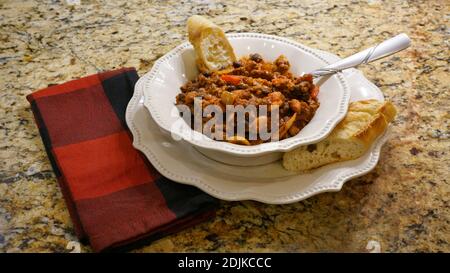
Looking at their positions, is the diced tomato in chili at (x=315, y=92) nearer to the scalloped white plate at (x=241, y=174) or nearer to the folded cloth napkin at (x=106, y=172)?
the scalloped white plate at (x=241, y=174)

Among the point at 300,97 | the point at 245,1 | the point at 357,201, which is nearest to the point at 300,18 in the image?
the point at 245,1

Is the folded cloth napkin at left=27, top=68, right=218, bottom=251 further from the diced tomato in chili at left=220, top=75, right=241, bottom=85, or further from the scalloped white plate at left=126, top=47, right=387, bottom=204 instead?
the diced tomato in chili at left=220, top=75, right=241, bottom=85

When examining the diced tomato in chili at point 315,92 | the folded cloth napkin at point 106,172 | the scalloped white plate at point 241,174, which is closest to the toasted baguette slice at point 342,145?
the scalloped white plate at point 241,174

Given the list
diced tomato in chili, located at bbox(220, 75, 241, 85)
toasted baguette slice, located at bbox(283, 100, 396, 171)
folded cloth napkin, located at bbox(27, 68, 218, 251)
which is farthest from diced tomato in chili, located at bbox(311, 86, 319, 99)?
folded cloth napkin, located at bbox(27, 68, 218, 251)

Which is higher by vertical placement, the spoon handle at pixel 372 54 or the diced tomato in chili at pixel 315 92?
the spoon handle at pixel 372 54

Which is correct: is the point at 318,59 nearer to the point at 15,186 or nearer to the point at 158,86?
the point at 158,86

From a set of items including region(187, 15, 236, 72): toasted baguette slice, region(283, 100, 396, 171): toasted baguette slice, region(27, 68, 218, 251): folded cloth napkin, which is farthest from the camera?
region(187, 15, 236, 72): toasted baguette slice

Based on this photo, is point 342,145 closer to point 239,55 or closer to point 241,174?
point 241,174
